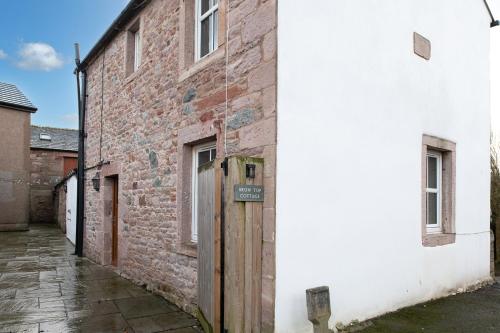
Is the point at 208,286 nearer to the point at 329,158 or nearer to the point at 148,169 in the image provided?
the point at 329,158

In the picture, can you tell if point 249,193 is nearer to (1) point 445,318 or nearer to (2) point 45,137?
(1) point 445,318

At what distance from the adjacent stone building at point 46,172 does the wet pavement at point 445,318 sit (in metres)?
21.7

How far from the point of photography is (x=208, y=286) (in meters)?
4.33

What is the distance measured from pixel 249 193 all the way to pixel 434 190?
154 inches

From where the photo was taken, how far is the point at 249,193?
12.8ft

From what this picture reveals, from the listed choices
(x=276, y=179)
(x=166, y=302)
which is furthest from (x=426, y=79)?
(x=166, y=302)

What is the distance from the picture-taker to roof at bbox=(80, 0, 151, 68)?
7160 millimetres

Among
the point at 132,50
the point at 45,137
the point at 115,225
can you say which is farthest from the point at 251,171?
the point at 45,137

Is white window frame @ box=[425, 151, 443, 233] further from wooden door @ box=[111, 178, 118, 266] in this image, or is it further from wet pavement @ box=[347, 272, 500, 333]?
wooden door @ box=[111, 178, 118, 266]

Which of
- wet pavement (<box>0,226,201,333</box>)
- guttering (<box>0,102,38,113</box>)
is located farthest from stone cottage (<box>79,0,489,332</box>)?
guttering (<box>0,102,38,113</box>)

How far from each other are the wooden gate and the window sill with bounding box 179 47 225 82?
1414 millimetres

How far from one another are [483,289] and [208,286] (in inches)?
202

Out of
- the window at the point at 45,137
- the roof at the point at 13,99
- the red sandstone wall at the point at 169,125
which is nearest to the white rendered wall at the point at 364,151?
the red sandstone wall at the point at 169,125

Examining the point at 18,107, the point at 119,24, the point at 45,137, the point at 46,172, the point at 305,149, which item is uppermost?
the point at 18,107
